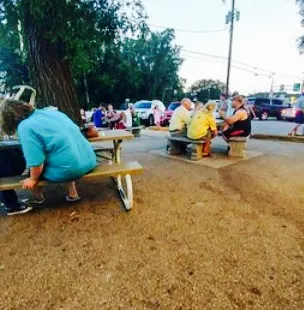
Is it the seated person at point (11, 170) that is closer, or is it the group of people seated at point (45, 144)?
the group of people seated at point (45, 144)

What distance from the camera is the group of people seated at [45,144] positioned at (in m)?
2.49

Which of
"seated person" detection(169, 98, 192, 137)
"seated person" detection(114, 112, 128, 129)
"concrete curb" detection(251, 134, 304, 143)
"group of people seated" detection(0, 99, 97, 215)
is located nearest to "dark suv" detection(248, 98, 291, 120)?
"concrete curb" detection(251, 134, 304, 143)

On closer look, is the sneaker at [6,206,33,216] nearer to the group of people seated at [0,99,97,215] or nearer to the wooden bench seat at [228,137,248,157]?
the group of people seated at [0,99,97,215]

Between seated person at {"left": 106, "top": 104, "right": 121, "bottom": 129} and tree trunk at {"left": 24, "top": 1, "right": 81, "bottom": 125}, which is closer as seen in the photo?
tree trunk at {"left": 24, "top": 1, "right": 81, "bottom": 125}

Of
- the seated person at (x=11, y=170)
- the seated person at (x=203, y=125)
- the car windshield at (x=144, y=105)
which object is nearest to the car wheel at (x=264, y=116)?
the car windshield at (x=144, y=105)

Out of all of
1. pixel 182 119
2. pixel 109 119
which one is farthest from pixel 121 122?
pixel 182 119

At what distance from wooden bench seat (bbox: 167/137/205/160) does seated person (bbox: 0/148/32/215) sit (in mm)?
3316

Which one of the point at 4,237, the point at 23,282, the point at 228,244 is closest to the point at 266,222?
the point at 228,244

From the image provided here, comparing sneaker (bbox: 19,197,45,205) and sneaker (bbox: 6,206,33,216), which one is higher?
sneaker (bbox: 6,206,33,216)

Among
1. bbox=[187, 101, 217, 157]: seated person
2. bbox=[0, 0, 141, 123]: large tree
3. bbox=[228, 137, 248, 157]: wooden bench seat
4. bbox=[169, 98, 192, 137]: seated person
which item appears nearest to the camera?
bbox=[0, 0, 141, 123]: large tree

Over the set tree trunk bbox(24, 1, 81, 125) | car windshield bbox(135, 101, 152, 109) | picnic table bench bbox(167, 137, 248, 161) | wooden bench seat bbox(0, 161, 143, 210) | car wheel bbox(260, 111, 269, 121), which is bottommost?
car wheel bbox(260, 111, 269, 121)

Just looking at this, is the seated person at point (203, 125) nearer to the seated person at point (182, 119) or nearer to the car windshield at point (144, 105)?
the seated person at point (182, 119)

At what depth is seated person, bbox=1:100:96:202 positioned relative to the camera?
2.49 metres

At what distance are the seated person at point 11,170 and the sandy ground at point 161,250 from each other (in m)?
0.22
